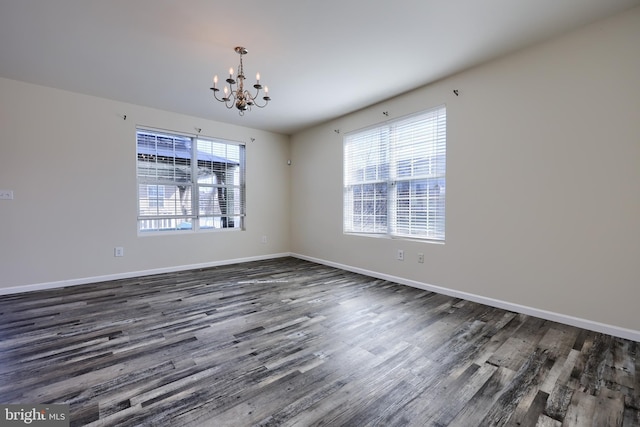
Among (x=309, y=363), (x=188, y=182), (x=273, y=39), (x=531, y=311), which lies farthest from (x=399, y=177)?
(x=188, y=182)

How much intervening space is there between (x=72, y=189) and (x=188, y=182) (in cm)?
155

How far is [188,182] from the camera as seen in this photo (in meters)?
4.91

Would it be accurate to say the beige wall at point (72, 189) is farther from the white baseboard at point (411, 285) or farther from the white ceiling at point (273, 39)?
the white ceiling at point (273, 39)

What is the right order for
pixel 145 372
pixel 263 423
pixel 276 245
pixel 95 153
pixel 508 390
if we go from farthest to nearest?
pixel 276 245 → pixel 95 153 → pixel 145 372 → pixel 508 390 → pixel 263 423

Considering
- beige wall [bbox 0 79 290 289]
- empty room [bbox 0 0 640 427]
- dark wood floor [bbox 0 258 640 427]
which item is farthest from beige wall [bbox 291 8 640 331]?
beige wall [bbox 0 79 290 289]

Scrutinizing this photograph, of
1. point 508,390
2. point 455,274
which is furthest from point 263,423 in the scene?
point 455,274

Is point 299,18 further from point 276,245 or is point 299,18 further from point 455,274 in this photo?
point 276,245

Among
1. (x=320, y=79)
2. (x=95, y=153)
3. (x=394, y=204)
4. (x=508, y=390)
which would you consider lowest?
(x=508, y=390)

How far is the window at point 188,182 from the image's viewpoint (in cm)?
454

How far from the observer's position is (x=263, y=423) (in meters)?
1.42

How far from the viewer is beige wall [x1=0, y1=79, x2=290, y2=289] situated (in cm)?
353

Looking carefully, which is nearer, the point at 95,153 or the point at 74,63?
the point at 74,63

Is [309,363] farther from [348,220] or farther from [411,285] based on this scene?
[348,220]

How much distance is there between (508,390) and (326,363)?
44.7 inches
